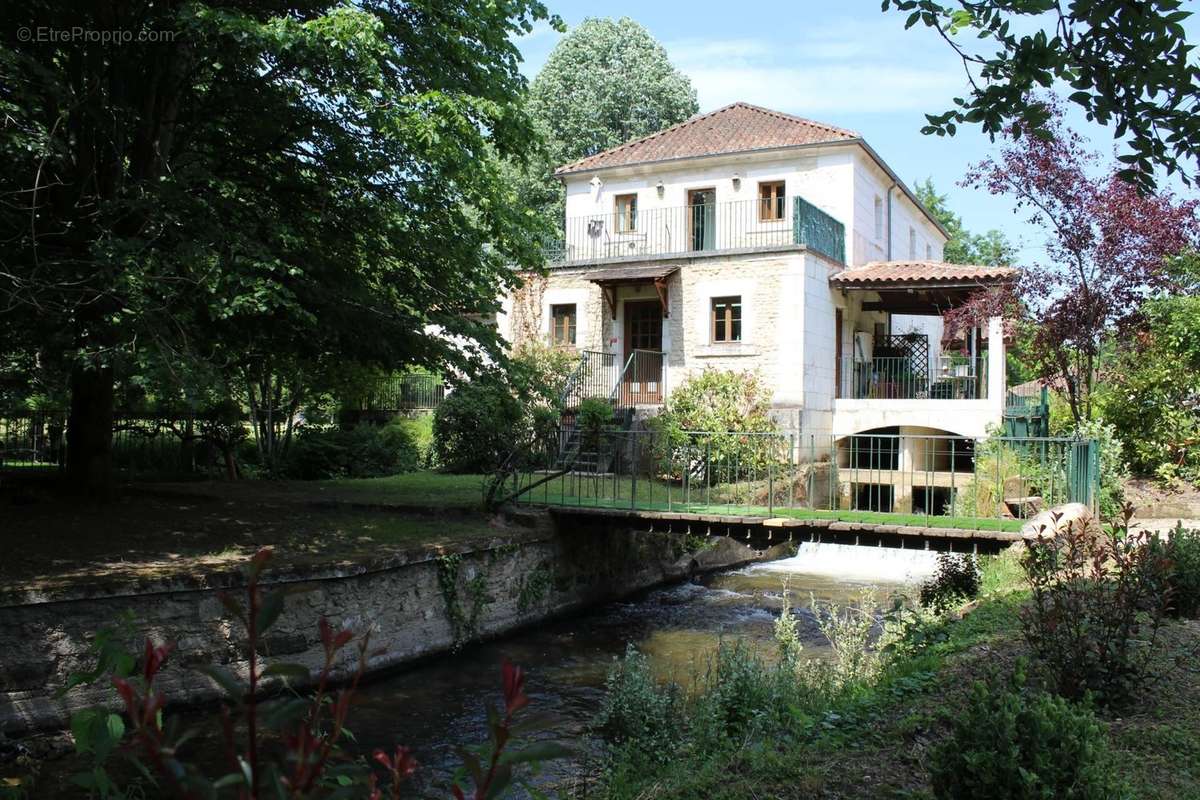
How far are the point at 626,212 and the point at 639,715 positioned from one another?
67.0ft

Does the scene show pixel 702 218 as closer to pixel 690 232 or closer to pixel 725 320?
pixel 690 232

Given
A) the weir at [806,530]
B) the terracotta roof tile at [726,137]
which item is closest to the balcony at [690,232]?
the terracotta roof tile at [726,137]

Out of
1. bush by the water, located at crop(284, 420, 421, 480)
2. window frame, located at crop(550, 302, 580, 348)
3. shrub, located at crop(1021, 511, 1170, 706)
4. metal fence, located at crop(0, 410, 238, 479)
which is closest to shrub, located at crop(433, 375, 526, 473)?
bush by the water, located at crop(284, 420, 421, 480)

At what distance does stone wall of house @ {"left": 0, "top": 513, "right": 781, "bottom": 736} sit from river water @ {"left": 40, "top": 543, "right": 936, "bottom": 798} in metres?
0.42

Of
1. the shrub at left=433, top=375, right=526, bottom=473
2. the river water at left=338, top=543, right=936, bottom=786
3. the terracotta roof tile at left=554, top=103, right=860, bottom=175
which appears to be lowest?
the river water at left=338, top=543, right=936, bottom=786

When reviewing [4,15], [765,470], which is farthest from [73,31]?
[765,470]

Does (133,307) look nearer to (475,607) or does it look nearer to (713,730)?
(475,607)

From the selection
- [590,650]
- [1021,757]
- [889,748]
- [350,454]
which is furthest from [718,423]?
[1021,757]

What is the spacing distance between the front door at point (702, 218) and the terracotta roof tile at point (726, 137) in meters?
1.08

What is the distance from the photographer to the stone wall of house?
8102mm

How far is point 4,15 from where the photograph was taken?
10.0 meters

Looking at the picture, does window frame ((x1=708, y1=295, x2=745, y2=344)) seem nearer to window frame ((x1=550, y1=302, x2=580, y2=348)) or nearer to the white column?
window frame ((x1=550, y1=302, x2=580, y2=348))

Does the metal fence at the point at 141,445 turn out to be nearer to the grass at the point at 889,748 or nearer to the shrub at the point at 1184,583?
the grass at the point at 889,748

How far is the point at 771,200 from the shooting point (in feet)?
80.0
